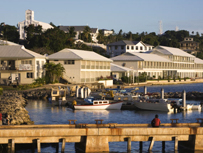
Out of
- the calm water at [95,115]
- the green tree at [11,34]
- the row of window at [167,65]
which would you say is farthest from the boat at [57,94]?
the green tree at [11,34]

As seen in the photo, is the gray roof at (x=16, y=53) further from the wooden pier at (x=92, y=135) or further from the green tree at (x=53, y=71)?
the wooden pier at (x=92, y=135)

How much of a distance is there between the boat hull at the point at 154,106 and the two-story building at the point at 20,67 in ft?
99.1

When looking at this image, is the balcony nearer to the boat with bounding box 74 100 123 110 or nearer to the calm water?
the calm water

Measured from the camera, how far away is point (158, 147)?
1197 inches

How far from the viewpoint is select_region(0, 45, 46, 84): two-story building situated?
79.7 m

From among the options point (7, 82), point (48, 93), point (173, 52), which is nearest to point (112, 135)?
point (48, 93)

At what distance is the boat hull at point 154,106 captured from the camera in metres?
53.7

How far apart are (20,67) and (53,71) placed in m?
6.39

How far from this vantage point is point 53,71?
81.4 meters

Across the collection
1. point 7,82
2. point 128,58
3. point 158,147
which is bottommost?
point 158,147

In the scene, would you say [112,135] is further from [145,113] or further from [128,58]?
[128,58]

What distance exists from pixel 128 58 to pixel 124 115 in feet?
232

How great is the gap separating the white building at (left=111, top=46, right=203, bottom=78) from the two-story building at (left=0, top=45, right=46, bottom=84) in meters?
42.1

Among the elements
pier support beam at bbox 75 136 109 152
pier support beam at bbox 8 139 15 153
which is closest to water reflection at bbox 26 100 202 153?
pier support beam at bbox 8 139 15 153
